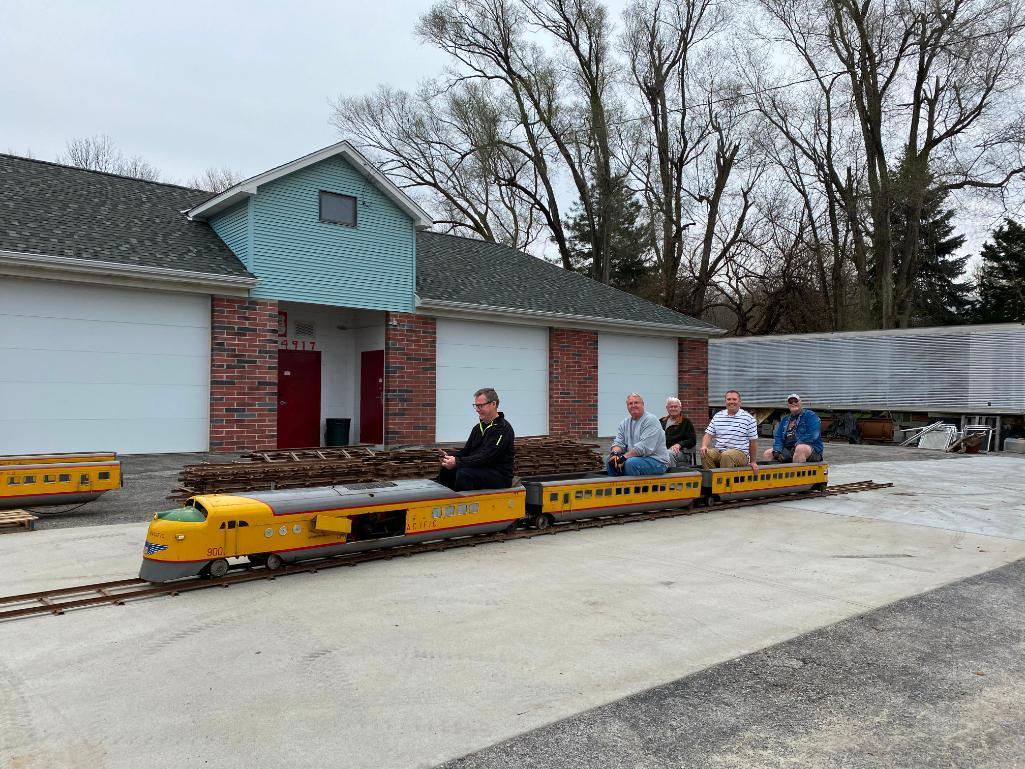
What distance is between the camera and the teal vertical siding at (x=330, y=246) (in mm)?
14594

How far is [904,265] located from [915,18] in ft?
27.9

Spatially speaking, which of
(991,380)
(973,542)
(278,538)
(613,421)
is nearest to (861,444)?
(991,380)

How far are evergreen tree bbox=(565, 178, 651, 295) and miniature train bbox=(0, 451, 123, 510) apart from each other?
29626mm

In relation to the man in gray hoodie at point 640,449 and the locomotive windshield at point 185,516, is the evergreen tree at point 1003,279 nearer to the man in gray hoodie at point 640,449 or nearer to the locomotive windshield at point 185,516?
the man in gray hoodie at point 640,449

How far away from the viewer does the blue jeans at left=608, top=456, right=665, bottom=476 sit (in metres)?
8.50

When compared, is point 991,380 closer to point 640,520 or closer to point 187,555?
point 640,520

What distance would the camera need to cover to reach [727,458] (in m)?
9.77

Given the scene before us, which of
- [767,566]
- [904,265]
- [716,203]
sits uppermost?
[716,203]

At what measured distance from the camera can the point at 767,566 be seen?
6.29 m

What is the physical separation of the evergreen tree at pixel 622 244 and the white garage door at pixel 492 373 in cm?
1825

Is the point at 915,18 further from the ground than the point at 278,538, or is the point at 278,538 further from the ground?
the point at 915,18

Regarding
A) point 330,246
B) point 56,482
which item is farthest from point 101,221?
point 56,482

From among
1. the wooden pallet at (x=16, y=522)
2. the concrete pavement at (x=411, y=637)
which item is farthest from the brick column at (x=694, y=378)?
the wooden pallet at (x=16, y=522)

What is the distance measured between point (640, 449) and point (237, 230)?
10.1m
